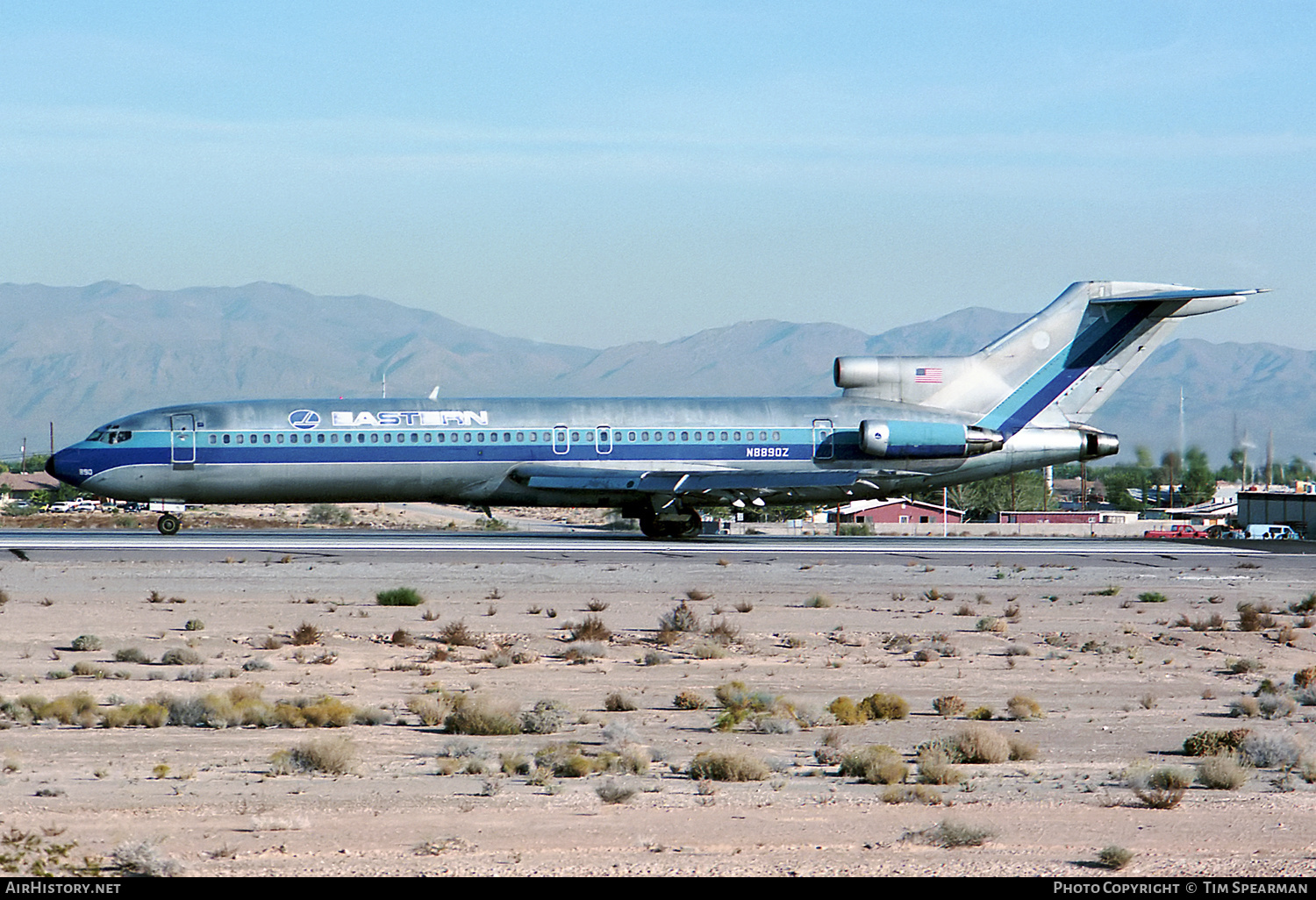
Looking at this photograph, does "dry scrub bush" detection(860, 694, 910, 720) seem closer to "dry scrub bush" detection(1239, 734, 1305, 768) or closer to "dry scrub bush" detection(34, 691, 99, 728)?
"dry scrub bush" detection(1239, 734, 1305, 768)

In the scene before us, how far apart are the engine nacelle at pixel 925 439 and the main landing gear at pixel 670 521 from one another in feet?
17.9

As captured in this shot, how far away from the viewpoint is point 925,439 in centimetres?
4216

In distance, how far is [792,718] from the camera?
16359 mm

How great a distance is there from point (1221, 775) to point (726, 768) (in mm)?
4270

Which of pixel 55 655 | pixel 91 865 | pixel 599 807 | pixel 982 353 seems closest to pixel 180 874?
pixel 91 865

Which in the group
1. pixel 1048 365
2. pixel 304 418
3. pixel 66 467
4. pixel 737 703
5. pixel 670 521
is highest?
pixel 1048 365

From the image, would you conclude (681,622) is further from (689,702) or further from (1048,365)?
(1048,365)

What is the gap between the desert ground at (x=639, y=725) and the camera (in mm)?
10805

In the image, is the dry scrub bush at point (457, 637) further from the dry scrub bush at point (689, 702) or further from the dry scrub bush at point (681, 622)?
the dry scrub bush at point (689, 702)

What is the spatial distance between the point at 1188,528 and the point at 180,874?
252 feet

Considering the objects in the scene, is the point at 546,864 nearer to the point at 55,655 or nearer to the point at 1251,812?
the point at 1251,812

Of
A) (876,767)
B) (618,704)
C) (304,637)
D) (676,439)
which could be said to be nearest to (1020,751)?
(876,767)

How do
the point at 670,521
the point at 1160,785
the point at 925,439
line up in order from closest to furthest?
1. the point at 1160,785
2. the point at 925,439
3. the point at 670,521

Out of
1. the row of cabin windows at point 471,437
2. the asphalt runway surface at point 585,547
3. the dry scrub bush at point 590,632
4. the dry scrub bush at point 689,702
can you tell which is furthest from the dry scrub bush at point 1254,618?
the row of cabin windows at point 471,437
